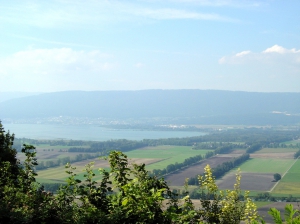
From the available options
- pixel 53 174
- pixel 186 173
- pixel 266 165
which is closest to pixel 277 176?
pixel 266 165

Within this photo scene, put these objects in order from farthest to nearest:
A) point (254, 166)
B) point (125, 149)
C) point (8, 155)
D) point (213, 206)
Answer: point (125, 149) → point (254, 166) → point (8, 155) → point (213, 206)

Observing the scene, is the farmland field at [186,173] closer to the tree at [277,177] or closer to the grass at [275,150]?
the tree at [277,177]

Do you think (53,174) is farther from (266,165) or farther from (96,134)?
(96,134)

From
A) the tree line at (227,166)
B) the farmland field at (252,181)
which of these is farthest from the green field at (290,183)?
the tree line at (227,166)

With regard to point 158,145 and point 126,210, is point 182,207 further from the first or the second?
point 158,145

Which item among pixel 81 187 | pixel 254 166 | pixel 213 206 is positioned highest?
pixel 81 187

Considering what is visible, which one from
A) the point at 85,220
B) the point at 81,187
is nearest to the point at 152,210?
the point at 85,220
